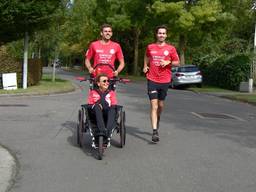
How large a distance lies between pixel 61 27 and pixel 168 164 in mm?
26601

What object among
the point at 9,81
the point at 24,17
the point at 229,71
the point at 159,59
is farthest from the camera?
the point at 229,71

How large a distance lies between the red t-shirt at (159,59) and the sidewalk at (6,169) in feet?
9.04

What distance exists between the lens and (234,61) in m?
33.0

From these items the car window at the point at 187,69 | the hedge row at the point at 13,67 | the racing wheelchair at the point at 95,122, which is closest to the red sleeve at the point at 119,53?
the racing wheelchair at the point at 95,122

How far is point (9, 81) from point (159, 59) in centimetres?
1587

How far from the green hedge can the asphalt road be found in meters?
18.6

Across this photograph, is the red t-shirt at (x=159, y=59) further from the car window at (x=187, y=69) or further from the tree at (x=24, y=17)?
the car window at (x=187, y=69)

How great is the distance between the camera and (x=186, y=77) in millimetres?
34594

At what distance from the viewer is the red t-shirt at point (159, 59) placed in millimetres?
9844

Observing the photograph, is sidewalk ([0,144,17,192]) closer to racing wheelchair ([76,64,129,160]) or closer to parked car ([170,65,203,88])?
racing wheelchair ([76,64,129,160])

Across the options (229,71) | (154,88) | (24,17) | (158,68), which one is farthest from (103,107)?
(229,71)

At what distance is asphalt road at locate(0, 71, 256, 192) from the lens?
6.93 m

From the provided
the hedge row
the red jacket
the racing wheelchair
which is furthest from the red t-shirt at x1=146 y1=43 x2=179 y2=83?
the hedge row

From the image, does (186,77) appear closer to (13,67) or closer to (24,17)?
(13,67)
